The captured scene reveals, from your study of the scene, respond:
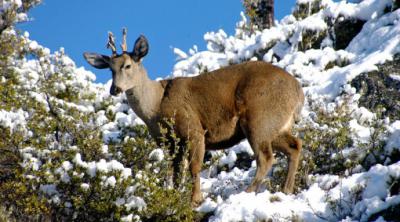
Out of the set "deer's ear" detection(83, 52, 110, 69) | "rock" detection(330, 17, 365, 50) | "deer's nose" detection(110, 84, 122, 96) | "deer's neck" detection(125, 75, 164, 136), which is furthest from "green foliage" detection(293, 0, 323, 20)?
"deer's nose" detection(110, 84, 122, 96)

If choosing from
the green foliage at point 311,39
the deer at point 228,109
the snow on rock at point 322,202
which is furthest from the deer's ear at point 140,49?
the green foliage at point 311,39

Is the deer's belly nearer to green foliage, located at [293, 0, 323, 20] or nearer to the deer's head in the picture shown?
the deer's head

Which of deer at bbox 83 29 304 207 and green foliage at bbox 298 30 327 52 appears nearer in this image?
deer at bbox 83 29 304 207

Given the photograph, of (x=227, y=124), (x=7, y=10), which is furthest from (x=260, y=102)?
(x=7, y=10)

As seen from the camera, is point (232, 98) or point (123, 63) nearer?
point (232, 98)

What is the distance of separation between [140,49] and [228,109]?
6.70ft

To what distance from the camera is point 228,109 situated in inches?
384

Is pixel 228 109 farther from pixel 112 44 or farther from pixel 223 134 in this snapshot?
pixel 112 44

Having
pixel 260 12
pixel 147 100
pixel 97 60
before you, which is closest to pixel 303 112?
pixel 147 100

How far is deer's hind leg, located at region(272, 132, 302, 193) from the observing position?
362 inches

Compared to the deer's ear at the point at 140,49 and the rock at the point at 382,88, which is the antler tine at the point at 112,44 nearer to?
the deer's ear at the point at 140,49

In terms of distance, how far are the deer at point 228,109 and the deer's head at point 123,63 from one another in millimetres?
18

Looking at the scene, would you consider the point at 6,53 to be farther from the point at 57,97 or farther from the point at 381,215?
the point at 381,215

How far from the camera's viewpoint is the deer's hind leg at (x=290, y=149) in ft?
30.2
